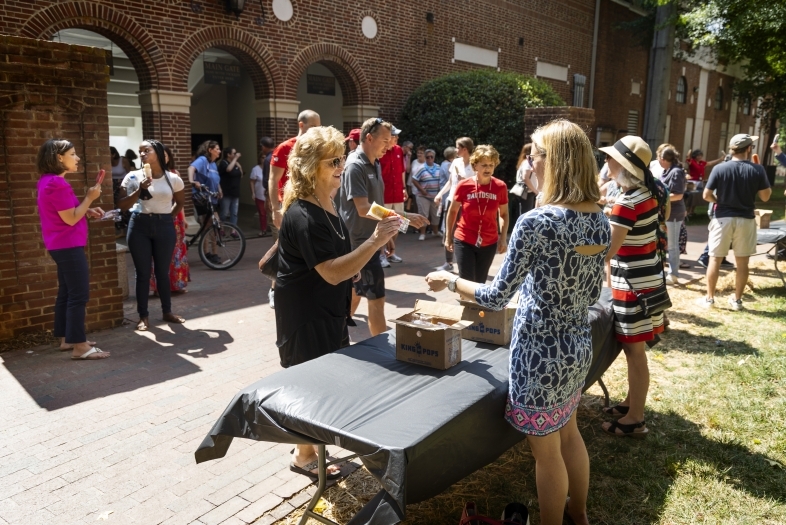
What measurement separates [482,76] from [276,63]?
4956 millimetres

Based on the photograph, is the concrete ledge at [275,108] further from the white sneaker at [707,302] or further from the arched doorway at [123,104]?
the white sneaker at [707,302]

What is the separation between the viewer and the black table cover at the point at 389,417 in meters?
2.32

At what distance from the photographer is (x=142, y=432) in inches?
165

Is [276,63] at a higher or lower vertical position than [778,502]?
higher

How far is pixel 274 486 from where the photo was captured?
3564 mm

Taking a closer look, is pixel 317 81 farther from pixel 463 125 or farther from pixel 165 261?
pixel 165 261

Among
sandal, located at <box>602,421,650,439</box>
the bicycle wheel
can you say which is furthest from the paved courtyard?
the bicycle wheel

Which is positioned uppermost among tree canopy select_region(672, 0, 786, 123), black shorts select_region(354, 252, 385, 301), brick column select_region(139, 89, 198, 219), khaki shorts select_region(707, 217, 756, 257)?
tree canopy select_region(672, 0, 786, 123)

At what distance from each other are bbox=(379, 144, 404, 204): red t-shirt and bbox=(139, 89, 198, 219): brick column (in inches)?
223

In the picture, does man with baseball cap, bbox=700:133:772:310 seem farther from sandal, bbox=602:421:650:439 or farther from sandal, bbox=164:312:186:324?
sandal, bbox=164:312:186:324

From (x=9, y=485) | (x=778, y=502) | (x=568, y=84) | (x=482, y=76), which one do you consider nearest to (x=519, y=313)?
(x=778, y=502)

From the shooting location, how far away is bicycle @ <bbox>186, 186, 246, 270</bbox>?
9.40m

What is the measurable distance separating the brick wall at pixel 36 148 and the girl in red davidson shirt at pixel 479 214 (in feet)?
12.1

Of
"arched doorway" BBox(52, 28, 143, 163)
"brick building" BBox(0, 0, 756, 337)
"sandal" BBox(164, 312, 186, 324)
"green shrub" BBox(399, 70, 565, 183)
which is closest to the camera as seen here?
"sandal" BBox(164, 312, 186, 324)
